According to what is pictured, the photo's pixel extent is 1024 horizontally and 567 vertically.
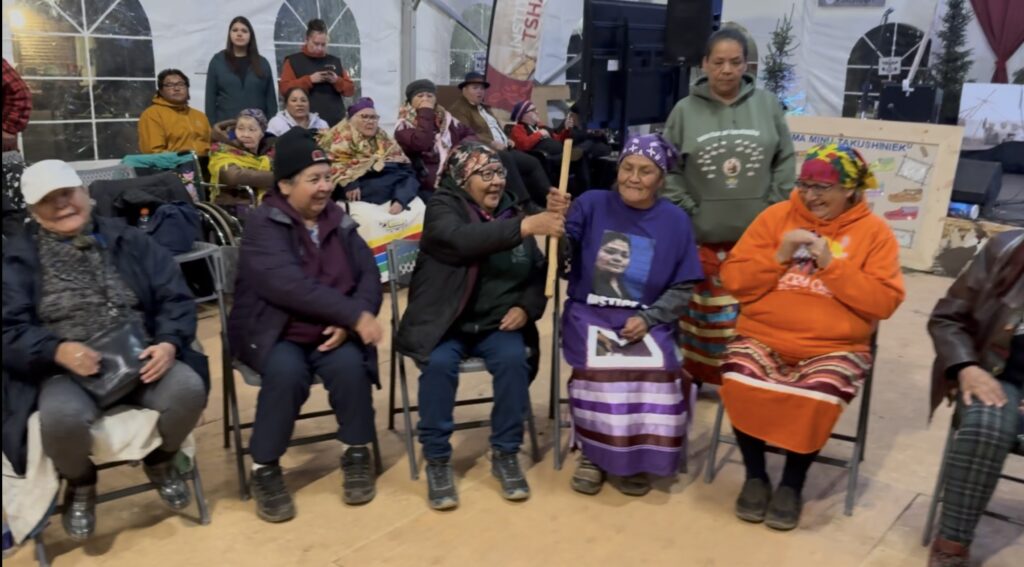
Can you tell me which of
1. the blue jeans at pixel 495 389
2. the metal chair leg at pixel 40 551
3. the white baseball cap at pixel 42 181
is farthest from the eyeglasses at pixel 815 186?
the metal chair leg at pixel 40 551

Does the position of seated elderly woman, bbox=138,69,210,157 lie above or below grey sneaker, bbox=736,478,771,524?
above

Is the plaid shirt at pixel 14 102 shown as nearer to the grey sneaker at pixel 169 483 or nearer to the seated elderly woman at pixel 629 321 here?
the grey sneaker at pixel 169 483

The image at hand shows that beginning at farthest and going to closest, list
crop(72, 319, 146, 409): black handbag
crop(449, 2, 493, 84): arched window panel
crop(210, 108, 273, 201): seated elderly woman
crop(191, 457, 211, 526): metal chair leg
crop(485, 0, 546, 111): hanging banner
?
crop(449, 2, 493, 84): arched window panel → crop(485, 0, 546, 111): hanging banner → crop(210, 108, 273, 201): seated elderly woman → crop(191, 457, 211, 526): metal chair leg → crop(72, 319, 146, 409): black handbag

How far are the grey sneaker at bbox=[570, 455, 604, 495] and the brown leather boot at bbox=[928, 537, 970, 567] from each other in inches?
38.0

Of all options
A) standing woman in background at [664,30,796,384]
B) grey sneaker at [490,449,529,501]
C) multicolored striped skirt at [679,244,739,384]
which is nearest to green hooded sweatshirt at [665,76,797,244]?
standing woman in background at [664,30,796,384]

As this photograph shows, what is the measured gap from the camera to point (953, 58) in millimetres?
7500

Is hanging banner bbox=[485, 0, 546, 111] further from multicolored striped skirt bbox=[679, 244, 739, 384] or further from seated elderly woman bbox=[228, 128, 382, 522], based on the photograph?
seated elderly woman bbox=[228, 128, 382, 522]

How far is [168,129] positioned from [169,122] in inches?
1.7

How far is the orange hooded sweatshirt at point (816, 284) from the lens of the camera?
2514mm

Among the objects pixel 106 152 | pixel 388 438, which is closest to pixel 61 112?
pixel 106 152

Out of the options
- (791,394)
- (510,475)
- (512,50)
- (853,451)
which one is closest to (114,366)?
(510,475)

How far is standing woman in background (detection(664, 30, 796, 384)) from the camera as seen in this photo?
305 centimetres

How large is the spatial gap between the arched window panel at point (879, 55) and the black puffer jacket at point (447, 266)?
6055 mm

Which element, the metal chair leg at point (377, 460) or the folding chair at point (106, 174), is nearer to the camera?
the metal chair leg at point (377, 460)
